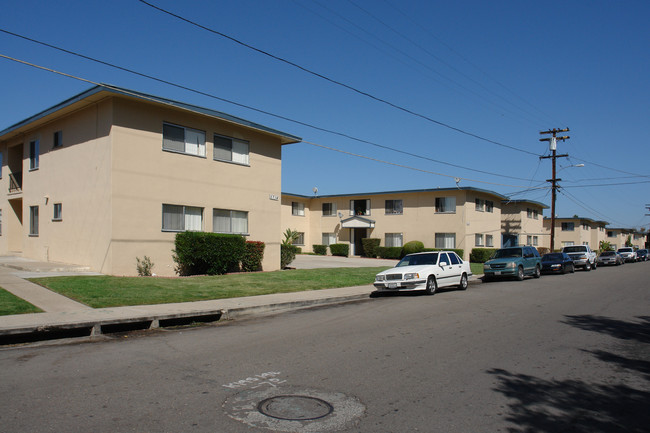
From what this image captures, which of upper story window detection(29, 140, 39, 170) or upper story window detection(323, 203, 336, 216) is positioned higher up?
upper story window detection(29, 140, 39, 170)

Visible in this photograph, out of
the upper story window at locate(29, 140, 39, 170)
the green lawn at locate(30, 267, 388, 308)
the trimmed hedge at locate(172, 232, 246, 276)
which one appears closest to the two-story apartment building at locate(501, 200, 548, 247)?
the green lawn at locate(30, 267, 388, 308)

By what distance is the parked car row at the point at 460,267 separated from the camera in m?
16.7

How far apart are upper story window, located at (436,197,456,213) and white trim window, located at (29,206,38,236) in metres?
30.0

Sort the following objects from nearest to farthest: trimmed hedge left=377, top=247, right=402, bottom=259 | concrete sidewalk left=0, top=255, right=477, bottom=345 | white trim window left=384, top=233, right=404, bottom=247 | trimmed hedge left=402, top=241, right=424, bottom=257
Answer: concrete sidewalk left=0, top=255, right=477, bottom=345, trimmed hedge left=402, top=241, right=424, bottom=257, trimmed hedge left=377, top=247, right=402, bottom=259, white trim window left=384, top=233, right=404, bottom=247

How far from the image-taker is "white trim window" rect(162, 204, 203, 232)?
19491mm

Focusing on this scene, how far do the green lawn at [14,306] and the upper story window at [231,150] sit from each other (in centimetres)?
1072

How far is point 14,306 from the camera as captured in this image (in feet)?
35.8

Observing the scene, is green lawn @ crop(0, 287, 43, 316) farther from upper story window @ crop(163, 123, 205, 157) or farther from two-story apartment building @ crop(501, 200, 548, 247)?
two-story apartment building @ crop(501, 200, 548, 247)

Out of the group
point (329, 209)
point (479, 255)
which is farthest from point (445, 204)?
point (329, 209)

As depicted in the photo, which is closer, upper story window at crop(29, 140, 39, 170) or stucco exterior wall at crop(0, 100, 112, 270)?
stucco exterior wall at crop(0, 100, 112, 270)

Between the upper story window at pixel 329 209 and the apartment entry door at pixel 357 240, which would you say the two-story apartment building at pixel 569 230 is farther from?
the upper story window at pixel 329 209

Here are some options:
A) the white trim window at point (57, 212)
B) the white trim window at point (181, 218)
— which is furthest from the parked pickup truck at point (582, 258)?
the white trim window at point (57, 212)

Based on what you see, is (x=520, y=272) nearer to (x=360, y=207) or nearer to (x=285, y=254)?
(x=285, y=254)

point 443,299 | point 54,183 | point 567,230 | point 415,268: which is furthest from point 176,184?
point 567,230
